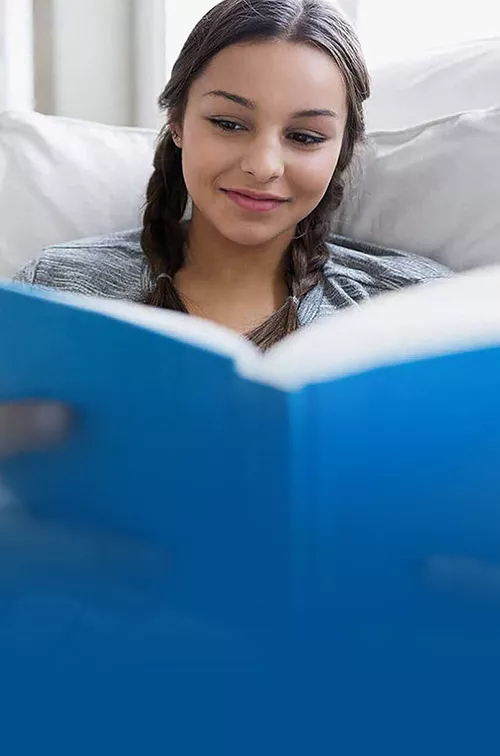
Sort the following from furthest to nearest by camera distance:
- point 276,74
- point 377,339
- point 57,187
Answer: point 57,187, point 276,74, point 377,339

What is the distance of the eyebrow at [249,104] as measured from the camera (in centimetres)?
94

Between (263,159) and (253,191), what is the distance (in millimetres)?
41

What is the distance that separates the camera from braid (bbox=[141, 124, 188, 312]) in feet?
A: 3.56

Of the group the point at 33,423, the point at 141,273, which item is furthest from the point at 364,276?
the point at 33,423

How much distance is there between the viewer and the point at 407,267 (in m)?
1.04

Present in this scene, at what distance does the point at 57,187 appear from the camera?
45.3 inches

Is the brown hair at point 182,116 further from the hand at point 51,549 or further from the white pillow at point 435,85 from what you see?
the hand at point 51,549

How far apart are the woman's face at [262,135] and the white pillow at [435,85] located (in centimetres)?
16

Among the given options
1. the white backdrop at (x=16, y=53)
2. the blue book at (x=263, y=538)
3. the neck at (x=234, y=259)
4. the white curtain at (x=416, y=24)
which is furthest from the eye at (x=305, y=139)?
the white backdrop at (x=16, y=53)

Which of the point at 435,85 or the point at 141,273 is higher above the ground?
the point at 435,85

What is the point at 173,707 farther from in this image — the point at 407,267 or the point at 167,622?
the point at 407,267

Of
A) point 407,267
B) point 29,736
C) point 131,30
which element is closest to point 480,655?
point 29,736

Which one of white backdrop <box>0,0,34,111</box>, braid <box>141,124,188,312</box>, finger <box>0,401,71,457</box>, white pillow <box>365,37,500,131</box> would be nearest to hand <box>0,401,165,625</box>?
finger <box>0,401,71,457</box>

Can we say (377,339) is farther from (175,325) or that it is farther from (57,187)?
(57,187)
